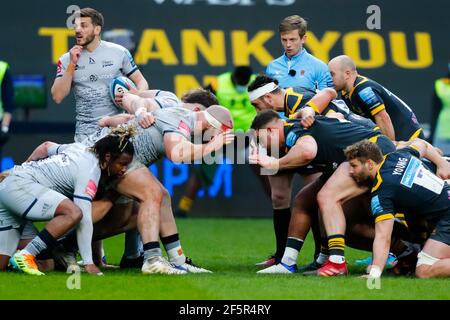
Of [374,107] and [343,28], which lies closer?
[374,107]

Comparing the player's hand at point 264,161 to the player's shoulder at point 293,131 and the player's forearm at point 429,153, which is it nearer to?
the player's shoulder at point 293,131

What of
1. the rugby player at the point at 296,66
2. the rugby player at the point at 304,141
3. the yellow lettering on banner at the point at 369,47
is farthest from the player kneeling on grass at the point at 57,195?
the yellow lettering on banner at the point at 369,47

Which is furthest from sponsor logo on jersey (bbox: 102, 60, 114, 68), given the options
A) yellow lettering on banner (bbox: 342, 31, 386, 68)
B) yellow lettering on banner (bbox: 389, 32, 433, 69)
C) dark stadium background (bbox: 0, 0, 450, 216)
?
yellow lettering on banner (bbox: 389, 32, 433, 69)

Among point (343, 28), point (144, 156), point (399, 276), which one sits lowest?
point (399, 276)

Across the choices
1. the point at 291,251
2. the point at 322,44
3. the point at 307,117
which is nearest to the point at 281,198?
the point at 291,251

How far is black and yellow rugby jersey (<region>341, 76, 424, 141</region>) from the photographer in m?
10.3

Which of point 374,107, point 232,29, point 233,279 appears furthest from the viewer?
point 232,29

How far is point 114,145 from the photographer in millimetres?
9180

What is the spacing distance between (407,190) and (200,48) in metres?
7.40

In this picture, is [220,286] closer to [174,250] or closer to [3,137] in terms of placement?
[174,250]

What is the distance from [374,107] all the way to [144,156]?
7.35 ft
